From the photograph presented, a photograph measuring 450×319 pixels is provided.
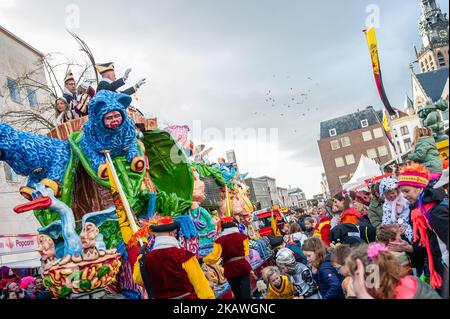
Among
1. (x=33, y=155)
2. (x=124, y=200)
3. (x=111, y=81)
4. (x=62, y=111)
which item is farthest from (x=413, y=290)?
(x=62, y=111)

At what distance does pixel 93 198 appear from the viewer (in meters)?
5.44

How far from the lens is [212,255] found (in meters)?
5.30

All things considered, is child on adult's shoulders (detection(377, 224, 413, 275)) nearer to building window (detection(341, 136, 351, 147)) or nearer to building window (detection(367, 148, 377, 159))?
building window (detection(367, 148, 377, 159))

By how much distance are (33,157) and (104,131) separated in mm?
882

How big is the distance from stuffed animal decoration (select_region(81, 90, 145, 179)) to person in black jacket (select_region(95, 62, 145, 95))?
2.06ft

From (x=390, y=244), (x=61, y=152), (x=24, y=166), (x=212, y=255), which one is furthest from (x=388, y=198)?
(x=24, y=166)

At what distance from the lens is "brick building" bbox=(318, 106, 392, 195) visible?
42219 millimetres

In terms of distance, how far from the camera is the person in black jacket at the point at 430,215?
2689mm

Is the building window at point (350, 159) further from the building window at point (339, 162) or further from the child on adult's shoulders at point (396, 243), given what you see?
the child on adult's shoulders at point (396, 243)

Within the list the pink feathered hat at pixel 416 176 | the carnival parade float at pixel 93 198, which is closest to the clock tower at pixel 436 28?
the pink feathered hat at pixel 416 176

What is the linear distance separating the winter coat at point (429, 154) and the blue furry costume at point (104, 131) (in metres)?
3.28

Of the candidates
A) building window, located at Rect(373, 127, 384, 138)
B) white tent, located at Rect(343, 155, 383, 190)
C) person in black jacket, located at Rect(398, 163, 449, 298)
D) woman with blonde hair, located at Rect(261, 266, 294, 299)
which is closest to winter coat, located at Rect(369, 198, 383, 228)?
woman with blonde hair, located at Rect(261, 266, 294, 299)
